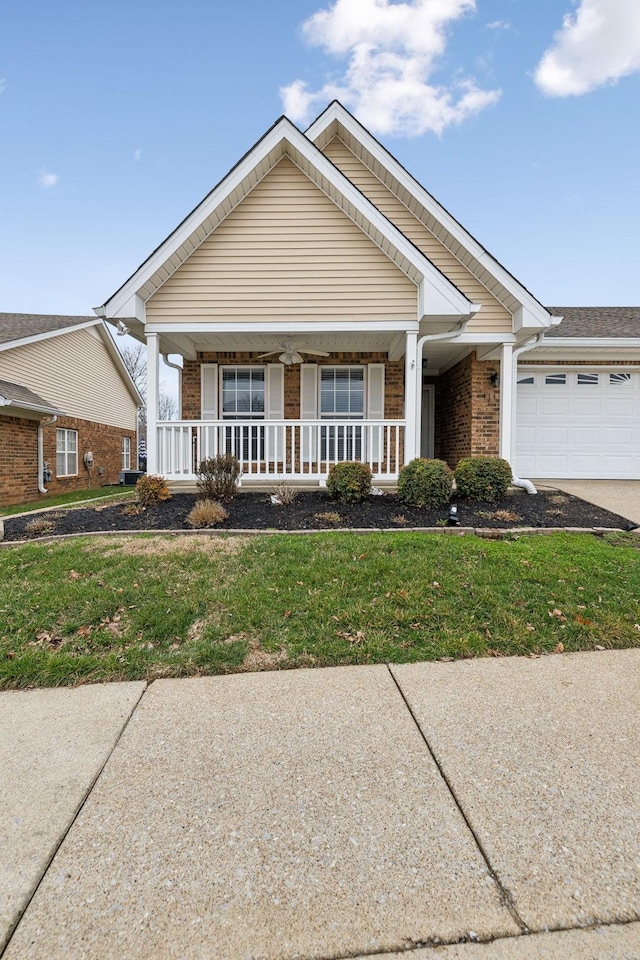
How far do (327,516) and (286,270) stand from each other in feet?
14.4

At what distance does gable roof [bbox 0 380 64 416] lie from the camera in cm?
1088

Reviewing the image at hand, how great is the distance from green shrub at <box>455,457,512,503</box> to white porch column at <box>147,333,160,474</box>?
504 centimetres

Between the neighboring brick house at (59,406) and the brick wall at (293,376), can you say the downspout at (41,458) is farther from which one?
the brick wall at (293,376)

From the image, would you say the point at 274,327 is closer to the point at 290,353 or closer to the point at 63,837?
the point at 290,353

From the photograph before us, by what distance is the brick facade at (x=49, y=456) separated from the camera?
1188cm

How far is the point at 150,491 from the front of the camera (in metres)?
6.76

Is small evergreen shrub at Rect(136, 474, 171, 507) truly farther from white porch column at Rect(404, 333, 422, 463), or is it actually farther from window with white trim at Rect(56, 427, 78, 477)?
window with white trim at Rect(56, 427, 78, 477)

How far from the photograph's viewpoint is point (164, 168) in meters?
15.2

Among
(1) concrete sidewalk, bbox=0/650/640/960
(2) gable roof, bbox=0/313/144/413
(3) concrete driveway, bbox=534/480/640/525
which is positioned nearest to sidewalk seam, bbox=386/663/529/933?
(1) concrete sidewalk, bbox=0/650/640/960

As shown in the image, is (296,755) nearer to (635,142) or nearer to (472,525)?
(472,525)

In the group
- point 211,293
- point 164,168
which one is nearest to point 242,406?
Answer: point 211,293

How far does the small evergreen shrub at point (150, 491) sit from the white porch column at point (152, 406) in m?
0.53

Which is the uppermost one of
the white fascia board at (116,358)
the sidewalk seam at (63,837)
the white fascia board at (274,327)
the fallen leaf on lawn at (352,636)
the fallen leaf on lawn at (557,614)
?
the white fascia board at (116,358)

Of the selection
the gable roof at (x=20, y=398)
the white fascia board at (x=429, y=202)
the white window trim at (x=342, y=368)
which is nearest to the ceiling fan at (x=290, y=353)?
the white window trim at (x=342, y=368)
